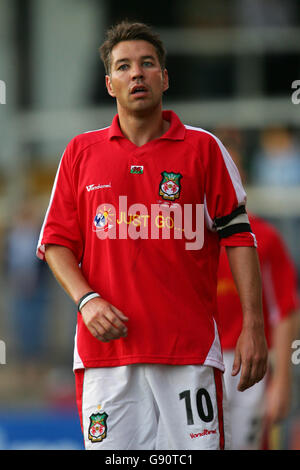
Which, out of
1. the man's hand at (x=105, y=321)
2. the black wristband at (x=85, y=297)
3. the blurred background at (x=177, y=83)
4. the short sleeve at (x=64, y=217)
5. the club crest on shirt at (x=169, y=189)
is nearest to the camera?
the man's hand at (x=105, y=321)

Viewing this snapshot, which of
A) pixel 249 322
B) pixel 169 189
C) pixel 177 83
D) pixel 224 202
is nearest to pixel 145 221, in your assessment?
pixel 169 189

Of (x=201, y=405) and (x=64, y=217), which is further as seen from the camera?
(x=64, y=217)

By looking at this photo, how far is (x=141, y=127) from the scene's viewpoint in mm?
4090

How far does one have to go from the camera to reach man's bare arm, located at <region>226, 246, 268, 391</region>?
390cm

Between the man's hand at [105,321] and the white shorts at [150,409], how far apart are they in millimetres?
213

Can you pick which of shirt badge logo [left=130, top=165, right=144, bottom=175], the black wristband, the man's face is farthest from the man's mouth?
the black wristband

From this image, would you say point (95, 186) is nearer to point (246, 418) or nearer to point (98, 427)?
point (98, 427)

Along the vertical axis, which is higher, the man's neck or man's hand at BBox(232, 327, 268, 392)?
the man's neck

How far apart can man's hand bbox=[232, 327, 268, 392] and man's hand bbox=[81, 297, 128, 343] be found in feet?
1.73

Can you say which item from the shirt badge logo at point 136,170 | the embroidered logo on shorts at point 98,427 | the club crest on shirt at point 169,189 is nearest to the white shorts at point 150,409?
the embroidered logo on shorts at point 98,427

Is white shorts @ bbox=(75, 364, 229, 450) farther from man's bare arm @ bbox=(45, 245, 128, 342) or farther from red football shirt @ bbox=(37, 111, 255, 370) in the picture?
man's bare arm @ bbox=(45, 245, 128, 342)

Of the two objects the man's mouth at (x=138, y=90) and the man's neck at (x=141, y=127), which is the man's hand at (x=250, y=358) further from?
the man's mouth at (x=138, y=90)

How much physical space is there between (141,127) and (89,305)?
0.85m

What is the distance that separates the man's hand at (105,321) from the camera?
376 cm
